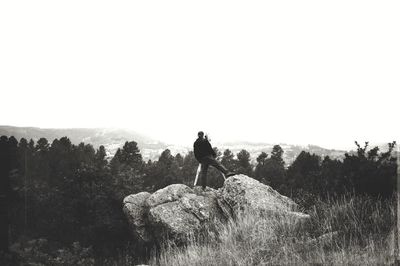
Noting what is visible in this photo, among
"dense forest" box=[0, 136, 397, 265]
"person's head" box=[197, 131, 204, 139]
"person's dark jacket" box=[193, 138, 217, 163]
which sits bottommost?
"dense forest" box=[0, 136, 397, 265]

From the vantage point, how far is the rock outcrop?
10344 mm

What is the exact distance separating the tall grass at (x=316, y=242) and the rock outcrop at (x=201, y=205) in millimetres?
2480

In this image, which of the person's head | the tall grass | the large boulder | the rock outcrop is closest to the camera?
the tall grass

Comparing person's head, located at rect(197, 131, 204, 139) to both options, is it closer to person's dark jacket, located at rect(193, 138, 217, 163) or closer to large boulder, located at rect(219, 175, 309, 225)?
person's dark jacket, located at rect(193, 138, 217, 163)

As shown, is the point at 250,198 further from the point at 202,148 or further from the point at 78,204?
the point at 78,204

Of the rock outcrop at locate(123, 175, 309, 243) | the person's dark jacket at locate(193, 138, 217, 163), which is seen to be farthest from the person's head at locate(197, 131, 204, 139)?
the rock outcrop at locate(123, 175, 309, 243)

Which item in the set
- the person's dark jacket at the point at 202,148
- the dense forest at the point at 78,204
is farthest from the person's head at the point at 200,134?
the dense forest at the point at 78,204

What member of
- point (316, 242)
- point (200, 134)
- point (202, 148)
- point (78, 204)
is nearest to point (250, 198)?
point (202, 148)

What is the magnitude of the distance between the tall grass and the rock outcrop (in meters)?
2.48

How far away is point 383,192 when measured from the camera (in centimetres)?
974

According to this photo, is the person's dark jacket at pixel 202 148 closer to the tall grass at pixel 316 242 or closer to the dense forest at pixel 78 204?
the tall grass at pixel 316 242

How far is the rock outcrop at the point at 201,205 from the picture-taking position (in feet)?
33.9

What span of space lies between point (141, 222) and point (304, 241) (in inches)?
407

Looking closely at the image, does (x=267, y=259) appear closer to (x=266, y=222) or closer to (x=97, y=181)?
(x=266, y=222)
